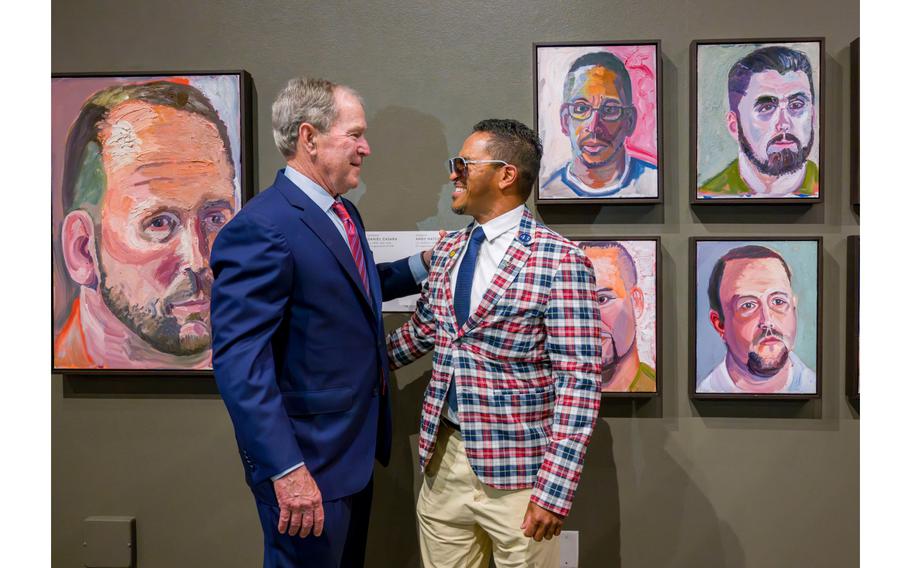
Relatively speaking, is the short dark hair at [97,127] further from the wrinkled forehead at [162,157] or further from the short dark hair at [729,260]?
the short dark hair at [729,260]

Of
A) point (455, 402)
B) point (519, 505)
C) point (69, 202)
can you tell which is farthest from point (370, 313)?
point (69, 202)

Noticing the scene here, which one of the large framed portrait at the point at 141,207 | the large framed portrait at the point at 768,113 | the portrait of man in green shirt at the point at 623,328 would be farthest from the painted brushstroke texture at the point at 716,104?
the large framed portrait at the point at 141,207

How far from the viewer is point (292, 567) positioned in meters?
1.65

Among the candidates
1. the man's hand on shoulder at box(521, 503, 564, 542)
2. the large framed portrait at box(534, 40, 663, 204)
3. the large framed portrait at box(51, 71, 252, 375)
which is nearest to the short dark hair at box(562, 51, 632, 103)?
the large framed portrait at box(534, 40, 663, 204)

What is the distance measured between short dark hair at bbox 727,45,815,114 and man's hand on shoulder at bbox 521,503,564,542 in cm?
148

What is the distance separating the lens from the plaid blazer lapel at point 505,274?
1725mm

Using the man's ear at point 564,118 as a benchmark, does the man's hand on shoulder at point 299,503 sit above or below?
below

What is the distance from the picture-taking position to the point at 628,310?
7.25 ft

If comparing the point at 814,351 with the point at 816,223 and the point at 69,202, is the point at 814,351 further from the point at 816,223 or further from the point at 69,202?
the point at 69,202

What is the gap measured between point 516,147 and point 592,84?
55cm

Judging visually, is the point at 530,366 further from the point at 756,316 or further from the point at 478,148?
the point at 756,316

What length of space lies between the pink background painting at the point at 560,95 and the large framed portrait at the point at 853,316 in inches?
29.2

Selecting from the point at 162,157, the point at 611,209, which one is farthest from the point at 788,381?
the point at 162,157

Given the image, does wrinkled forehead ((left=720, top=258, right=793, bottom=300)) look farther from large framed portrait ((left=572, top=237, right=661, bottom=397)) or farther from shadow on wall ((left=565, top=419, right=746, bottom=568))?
shadow on wall ((left=565, top=419, right=746, bottom=568))
